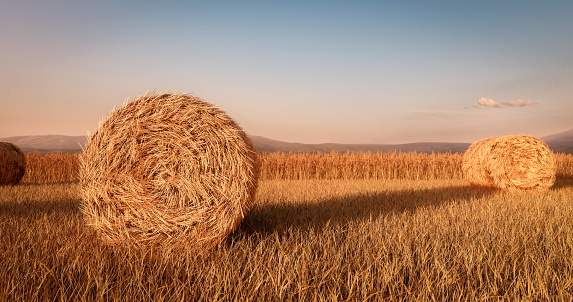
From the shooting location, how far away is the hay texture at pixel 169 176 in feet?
12.5

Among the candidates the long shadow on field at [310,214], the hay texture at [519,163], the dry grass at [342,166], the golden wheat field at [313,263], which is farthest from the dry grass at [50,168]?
the hay texture at [519,163]

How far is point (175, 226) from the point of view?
3.80m

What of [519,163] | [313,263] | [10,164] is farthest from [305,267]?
[10,164]

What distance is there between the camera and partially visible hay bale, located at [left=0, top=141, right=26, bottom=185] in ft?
39.5

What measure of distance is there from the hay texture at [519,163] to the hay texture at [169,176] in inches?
342

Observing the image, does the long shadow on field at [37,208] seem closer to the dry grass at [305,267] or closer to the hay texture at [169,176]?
the dry grass at [305,267]

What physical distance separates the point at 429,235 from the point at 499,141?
731 centimetres

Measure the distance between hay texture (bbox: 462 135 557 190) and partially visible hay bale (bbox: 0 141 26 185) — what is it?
15709 mm

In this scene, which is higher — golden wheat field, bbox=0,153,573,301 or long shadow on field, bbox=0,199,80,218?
golden wheat field, bbox=0,153,573,301

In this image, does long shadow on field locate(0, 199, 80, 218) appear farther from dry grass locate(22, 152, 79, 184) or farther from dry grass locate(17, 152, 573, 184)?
dry grass locate(17, 152, 573, 184)

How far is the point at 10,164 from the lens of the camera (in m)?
12.2

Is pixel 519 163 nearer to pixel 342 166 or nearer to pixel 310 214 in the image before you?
pixel 310 214

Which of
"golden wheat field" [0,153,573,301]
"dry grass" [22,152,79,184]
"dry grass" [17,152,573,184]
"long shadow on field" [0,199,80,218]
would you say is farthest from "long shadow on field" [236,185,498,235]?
"dry grass" [22,152,79,184]

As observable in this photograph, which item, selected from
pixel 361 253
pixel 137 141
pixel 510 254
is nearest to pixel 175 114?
pixel 137 141
